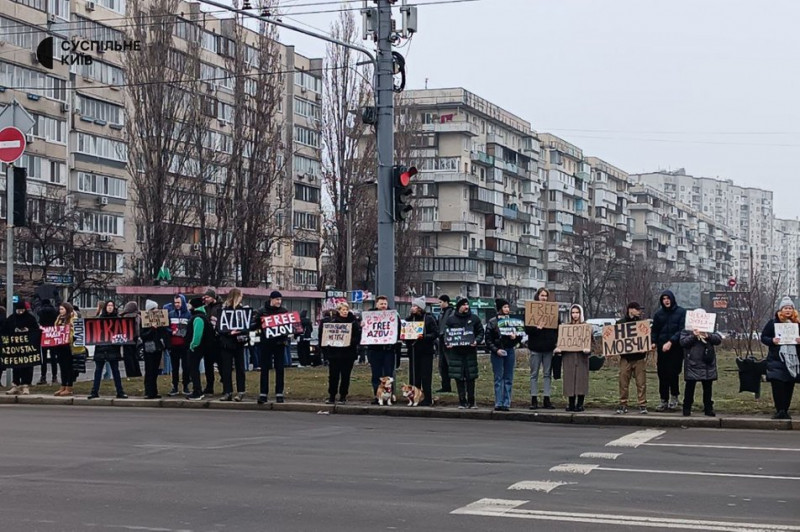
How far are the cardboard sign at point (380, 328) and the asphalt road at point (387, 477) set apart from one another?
3.17 m

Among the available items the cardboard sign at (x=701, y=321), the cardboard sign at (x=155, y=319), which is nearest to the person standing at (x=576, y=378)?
the cardboard sign at (x=701, y=321)

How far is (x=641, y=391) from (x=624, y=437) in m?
3.40

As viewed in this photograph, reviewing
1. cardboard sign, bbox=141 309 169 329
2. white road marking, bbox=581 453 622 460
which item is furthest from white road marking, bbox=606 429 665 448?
cardboard sign, bbox=141 309 169 329

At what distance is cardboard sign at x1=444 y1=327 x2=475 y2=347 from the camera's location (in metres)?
20.2

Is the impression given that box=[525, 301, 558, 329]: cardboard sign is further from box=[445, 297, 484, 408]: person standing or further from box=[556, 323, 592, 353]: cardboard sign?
box=[445, 297, 484, 408]: person standing

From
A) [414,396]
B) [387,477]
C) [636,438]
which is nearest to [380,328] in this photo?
[414,396]

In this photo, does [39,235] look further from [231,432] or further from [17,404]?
[231,432]

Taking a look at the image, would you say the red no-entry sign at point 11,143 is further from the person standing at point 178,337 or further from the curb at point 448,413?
the curb at point 448,413

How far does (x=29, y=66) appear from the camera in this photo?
2480 inches

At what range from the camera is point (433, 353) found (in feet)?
68.4

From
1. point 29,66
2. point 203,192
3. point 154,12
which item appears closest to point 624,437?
point 203,192

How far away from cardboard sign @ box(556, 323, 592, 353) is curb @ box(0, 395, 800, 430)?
122cm

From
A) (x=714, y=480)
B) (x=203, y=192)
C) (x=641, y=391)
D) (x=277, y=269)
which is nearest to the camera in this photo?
(x=714, y=480)

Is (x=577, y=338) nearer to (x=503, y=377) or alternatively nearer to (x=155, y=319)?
(x=503, y=377)
